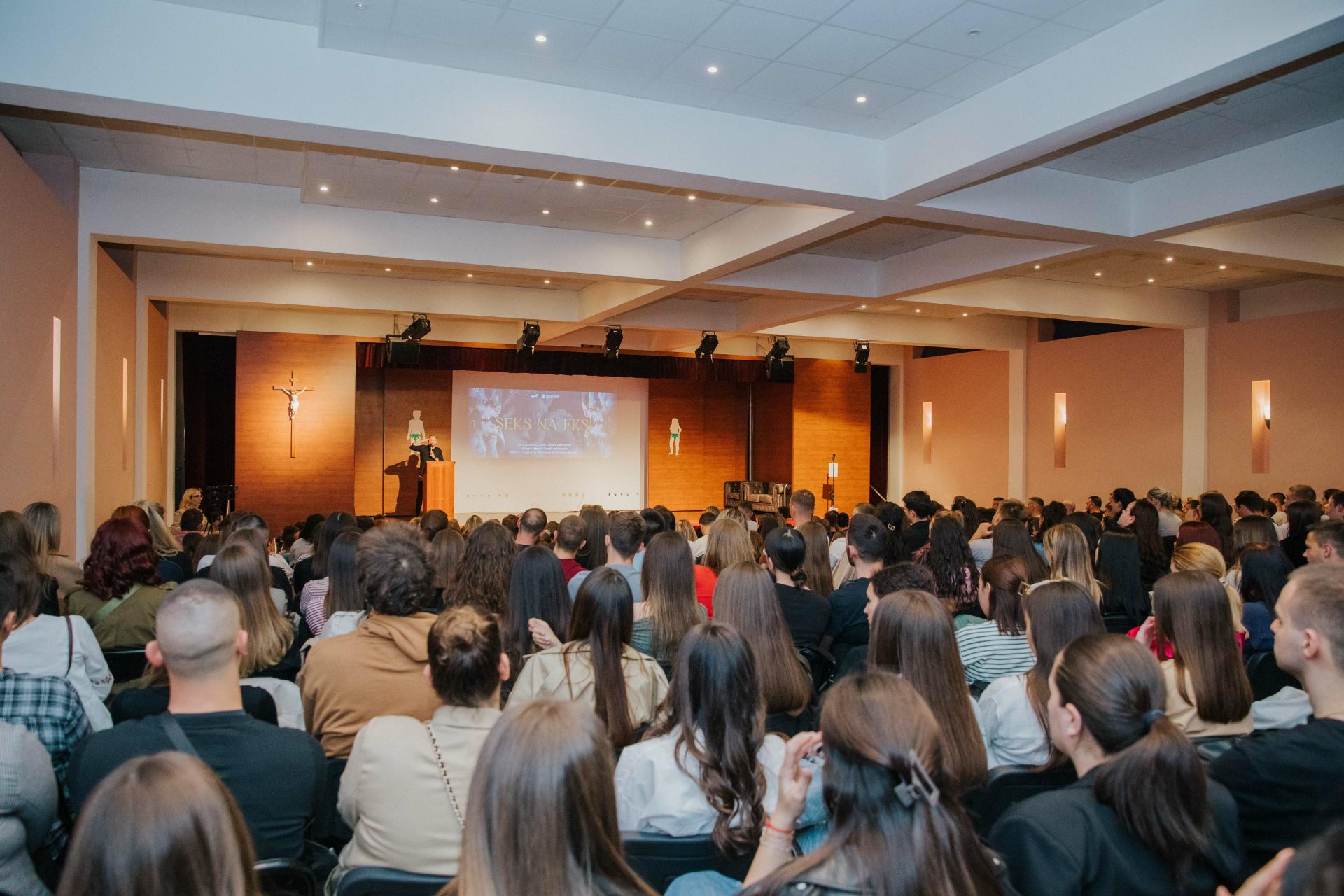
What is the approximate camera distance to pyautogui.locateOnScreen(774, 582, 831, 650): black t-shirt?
158 inches

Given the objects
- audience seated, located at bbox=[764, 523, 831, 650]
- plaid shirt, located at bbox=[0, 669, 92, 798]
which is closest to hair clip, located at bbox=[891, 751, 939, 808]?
plaid shirt, located at bbox=[0, 669, 92, 798]

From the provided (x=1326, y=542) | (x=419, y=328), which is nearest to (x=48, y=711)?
(x=1326, y=542)

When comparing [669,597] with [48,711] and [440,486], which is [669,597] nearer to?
[48,711]

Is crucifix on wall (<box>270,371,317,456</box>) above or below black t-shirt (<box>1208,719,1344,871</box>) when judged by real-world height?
above

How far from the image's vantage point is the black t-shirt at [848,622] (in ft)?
13.7

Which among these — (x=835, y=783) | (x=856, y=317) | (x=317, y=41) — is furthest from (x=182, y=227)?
(x=856, y=317)

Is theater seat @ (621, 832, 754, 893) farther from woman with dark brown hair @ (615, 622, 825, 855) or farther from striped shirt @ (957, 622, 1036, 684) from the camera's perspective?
striped shirt @ (957, 622, 1036, 684)

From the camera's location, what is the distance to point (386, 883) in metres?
1.77

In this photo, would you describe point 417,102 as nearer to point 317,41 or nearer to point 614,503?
point 317,41

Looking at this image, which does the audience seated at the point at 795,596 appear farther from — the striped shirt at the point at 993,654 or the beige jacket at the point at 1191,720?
the beige jacket at the point at 1191,720

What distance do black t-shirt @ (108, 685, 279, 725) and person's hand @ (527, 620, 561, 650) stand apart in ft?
3.40

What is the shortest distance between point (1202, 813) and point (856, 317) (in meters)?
13.4

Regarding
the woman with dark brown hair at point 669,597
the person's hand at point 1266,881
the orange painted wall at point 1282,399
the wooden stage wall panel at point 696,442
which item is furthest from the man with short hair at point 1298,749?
the wooden stage wall panel at point 696,442

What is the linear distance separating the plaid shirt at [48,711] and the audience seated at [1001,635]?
2.79 meters
